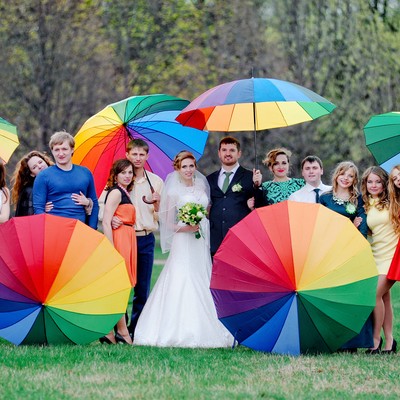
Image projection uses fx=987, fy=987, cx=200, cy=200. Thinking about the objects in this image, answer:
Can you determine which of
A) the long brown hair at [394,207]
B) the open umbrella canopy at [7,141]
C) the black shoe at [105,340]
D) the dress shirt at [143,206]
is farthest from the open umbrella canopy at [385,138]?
the open umbrella canopy at [7,141]

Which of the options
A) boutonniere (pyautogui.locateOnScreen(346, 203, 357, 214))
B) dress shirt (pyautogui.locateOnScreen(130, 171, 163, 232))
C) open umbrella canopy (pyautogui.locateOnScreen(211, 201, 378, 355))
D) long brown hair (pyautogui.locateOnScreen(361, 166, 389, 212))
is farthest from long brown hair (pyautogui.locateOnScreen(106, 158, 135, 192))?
long brown hair (pyautogui.locateOnScreen(361, 166, 389, 212))

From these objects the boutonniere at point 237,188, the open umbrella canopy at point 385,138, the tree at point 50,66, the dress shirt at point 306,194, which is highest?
the tree at point 50,66

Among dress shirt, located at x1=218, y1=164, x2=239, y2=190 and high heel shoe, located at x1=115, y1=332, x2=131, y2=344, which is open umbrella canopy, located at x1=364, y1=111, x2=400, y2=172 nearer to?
dress shirt, located at x1=218, y1=164, x2=239, y2=190

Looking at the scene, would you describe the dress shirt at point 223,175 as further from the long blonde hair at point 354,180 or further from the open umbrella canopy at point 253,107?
the long blonde hair at point 354,180

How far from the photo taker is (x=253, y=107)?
10180mm

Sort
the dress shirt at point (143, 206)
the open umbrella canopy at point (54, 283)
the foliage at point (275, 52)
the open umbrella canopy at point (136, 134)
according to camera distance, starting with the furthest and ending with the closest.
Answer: the foliage at point (275, 52) → the open umbrella canopy at point (136, 134) → the dress shirt at point (143, 206) → the open umbrella canopy at point (54, 283)

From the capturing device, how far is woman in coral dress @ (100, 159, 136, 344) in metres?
9.84

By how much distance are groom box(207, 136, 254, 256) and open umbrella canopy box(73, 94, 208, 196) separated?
73cm

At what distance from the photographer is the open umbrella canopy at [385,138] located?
9344mm

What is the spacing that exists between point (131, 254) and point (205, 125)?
1573mm

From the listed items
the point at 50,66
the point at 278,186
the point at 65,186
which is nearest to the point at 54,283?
the point at 65,186

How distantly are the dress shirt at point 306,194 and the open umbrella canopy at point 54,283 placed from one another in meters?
2.09

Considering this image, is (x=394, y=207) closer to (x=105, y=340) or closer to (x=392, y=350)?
(x=392, y=350)

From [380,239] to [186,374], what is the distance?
8.46 feet
